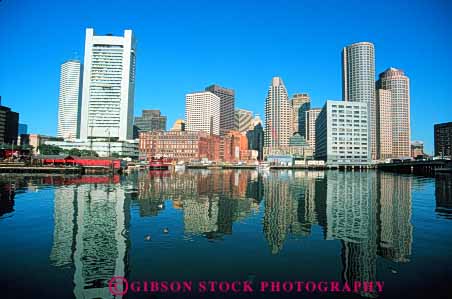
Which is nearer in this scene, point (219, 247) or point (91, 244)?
point (219, 247)

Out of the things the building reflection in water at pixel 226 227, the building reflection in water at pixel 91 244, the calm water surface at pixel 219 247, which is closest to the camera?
the building reflection in water at pixel 91 244

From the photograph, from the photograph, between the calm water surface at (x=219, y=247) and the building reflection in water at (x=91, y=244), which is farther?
the calm water surface at (x=219, y=247)

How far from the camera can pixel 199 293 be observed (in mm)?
13688

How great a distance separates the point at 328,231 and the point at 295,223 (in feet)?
12.0

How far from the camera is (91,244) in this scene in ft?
68.7

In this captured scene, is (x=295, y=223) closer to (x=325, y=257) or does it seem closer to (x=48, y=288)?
(x=325, y=257)

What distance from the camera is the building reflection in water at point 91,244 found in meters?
15.3

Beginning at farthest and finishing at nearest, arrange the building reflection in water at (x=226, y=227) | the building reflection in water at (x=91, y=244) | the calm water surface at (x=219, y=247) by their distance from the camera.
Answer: the building reflection in water at (x=226, y=227), the calm water surface at (x=219, y=247), the building reflection in water at (x=91, y=244)

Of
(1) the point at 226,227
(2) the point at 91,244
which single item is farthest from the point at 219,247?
(2) the point at 91,244

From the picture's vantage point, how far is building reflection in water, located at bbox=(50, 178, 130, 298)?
1526 centimetres

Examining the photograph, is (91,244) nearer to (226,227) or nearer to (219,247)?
(219,247)

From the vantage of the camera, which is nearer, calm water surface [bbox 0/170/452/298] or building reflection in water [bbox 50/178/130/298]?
building reflection in water [bbox 50/178/130/298]

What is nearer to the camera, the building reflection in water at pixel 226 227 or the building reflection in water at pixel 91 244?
the building reflection in water at pixel 91 244

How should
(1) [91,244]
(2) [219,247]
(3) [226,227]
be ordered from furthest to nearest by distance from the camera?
(3) [226,227], (1) [91,244], (2) [219,247]
